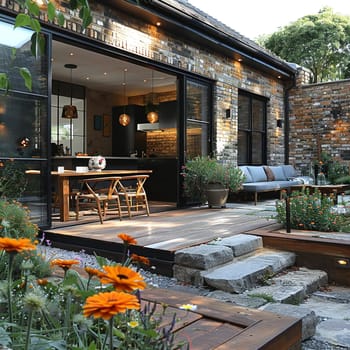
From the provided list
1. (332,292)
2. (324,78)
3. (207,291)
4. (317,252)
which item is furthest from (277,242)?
(324,78)

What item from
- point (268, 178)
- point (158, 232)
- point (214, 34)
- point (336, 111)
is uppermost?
point (214, 34)

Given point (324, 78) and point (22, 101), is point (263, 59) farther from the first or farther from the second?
point (324, 78)

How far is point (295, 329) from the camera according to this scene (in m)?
1.75

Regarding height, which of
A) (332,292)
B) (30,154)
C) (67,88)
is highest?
(67,88)

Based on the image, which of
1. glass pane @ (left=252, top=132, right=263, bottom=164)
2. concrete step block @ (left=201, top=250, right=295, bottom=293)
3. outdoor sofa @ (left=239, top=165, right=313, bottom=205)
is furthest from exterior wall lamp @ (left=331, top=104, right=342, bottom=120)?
concrete step block @ (left=201, top=250, right=295, bottom=293)

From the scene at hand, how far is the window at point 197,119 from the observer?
7663 millimetres

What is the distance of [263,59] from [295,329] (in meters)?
8.54

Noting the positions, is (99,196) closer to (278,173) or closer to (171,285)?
(171,285)

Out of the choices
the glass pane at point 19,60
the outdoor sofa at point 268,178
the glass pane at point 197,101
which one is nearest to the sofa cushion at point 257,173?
the outdoor sofa at point 268,178

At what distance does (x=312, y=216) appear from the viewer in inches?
187

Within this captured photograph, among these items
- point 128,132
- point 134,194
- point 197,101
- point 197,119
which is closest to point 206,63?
point 197,101

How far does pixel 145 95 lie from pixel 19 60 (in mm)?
7821

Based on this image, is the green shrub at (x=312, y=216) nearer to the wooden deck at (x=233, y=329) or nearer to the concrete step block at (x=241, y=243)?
the concrete step block at (x=241, y=243)

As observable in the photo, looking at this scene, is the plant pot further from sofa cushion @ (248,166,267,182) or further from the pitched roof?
the pitched roof
